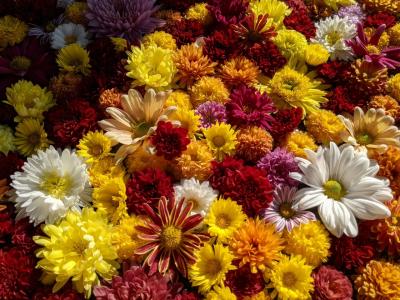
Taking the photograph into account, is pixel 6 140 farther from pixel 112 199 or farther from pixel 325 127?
pixel 325 127

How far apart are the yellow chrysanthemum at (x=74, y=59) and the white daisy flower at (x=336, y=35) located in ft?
2.64

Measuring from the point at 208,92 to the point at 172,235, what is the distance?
1.64 ft

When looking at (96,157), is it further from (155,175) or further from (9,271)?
(9,271)

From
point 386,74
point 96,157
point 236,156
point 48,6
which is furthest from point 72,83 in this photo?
point 386,74

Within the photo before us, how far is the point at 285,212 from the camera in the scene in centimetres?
126

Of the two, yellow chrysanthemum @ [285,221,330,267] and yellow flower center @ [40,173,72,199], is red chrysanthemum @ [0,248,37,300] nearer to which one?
yellow flower center @ [40,173,72,199]

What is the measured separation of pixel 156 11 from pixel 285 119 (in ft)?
2.21

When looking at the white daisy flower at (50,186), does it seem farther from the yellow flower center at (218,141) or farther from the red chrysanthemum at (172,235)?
the yellow flower center at (218,141)

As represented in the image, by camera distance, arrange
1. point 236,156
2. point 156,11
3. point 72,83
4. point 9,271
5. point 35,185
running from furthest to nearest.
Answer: point 156,11
point 72,83
point 236,156
point 35,185
point 9,271

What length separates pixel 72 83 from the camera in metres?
1.48

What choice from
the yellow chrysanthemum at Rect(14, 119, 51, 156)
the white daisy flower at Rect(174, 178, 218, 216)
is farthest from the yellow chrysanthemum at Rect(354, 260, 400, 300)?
the yellow chrysanthemum at Rect(14, 119, 51, 156)

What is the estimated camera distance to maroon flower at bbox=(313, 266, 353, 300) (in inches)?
44.6

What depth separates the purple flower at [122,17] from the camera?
154 centimetres

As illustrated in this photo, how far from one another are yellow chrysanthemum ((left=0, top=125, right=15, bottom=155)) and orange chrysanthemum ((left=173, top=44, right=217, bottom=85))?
0.56 metres
